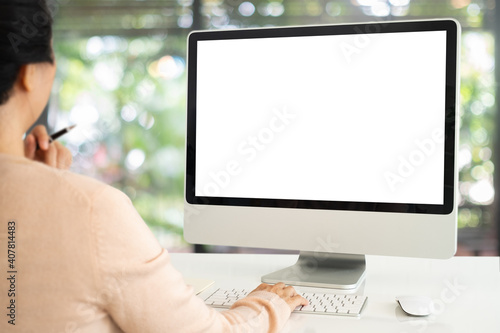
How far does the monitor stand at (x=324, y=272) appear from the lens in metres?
1.28

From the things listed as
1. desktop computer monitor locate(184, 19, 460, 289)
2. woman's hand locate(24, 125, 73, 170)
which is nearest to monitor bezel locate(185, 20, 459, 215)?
desktop computer monitor locate(184, 19, 460, 289)

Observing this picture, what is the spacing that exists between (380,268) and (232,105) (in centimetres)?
61

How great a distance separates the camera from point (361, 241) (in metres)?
1.30

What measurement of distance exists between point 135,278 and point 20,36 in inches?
13.9

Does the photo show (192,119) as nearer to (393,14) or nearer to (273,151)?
(273,151)

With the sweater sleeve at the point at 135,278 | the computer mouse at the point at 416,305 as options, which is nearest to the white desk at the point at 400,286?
the computer mouse at the point at 416,305

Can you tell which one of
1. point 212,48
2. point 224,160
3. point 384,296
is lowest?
point 384,296

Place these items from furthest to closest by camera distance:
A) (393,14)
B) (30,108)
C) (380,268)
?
(393,14) < (380,268) < (30,108)

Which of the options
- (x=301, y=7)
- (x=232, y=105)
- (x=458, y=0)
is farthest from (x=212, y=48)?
(x=458, y=0)

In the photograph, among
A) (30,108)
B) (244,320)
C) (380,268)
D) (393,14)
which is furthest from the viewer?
(393,14)

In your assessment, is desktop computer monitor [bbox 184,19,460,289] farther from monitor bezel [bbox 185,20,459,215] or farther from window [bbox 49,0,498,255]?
window [bbox 49,0,498,255]

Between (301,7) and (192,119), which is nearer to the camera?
(192,119)

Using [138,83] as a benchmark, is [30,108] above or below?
below

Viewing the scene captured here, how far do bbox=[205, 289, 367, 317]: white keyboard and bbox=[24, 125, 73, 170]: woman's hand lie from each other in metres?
0.42
